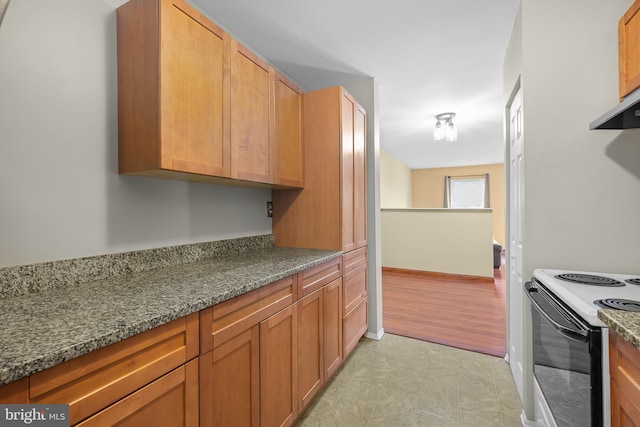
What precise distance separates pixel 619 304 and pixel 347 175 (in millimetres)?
1564

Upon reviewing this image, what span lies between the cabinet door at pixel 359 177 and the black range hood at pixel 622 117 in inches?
55.6

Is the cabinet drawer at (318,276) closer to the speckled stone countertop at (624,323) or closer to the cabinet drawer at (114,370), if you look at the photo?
the cabinet drawer at (114,370)

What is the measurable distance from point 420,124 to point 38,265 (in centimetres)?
423

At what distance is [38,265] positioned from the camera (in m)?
1.07

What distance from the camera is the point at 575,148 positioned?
1429mm

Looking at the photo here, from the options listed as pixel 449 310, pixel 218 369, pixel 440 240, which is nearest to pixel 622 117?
pixel 218 369

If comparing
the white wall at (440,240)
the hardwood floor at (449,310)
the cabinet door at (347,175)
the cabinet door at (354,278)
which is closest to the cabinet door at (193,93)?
the cabinet door at (347,175)

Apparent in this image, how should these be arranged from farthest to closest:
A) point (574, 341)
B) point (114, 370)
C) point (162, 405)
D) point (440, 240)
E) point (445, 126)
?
point (440, 240) < point (445, 126) < point (574, 341) < point (162, 405) < point (114, 370)

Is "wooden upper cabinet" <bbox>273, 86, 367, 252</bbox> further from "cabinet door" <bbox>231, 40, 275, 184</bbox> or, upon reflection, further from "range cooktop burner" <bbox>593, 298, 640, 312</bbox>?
"range cooktop burner" <bbox>593, 298, 640, 312</bbox>

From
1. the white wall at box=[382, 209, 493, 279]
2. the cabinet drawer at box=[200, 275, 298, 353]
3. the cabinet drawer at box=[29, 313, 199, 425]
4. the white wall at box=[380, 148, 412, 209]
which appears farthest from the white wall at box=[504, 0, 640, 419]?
the white wall at box=[380, 148, 412, 209]

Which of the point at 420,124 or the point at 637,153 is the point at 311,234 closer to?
the point at 637,153

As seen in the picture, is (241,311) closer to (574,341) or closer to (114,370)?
(114,370)

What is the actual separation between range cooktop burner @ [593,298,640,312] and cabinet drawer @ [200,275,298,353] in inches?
47.4

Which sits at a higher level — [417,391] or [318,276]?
[318,276]
